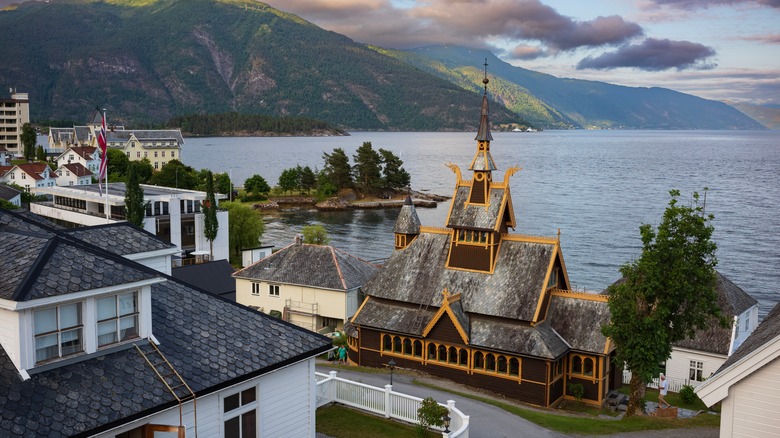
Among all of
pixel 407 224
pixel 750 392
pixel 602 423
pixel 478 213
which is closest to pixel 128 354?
pixel 750 392

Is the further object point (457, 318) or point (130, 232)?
point (457, 318)

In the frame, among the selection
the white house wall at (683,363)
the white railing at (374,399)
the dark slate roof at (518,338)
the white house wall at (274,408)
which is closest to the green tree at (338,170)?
the white house wall at (683,363)

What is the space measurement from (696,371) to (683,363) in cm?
76

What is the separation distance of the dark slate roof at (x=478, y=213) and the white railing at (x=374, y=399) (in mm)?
12891

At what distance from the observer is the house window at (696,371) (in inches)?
1511

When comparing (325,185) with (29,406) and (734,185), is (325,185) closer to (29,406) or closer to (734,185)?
(734,185)

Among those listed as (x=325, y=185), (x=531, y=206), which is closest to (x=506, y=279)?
(x=531, y=206)

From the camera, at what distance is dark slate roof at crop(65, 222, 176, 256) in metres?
20.5

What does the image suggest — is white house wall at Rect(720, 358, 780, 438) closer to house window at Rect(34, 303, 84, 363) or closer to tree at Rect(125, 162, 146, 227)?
house window at Rect(34, 303, 84, 363)

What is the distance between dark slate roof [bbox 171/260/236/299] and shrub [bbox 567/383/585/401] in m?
26.0

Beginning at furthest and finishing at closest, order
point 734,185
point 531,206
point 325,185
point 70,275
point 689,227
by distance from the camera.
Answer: point 734,185
point 325,185
point 531,206
point 689,227
point 70,275

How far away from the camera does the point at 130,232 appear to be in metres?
22.0

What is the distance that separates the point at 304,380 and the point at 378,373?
16693 mm

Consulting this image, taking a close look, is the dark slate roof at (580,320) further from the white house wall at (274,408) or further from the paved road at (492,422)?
the white house wall at (274,408)
